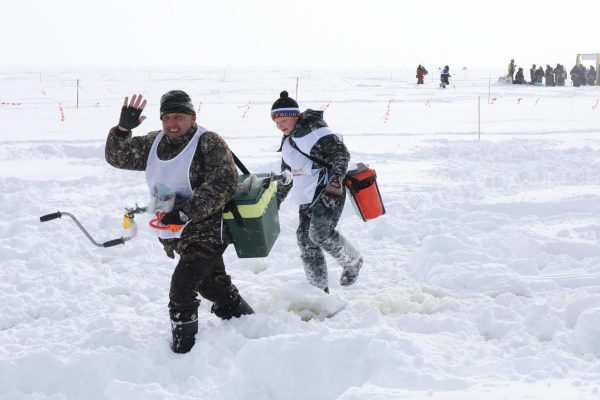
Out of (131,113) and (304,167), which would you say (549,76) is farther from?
(131,113)

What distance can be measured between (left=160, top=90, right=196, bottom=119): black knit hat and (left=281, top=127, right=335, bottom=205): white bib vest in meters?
1.21

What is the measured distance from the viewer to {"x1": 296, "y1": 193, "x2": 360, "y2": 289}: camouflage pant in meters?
4.97

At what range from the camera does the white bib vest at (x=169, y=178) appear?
388cm

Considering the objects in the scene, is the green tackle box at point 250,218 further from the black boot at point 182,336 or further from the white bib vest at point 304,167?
the white bib vest at point 304,167

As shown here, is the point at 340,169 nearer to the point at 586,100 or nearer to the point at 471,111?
the point at 471,111

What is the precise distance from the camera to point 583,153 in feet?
37.7

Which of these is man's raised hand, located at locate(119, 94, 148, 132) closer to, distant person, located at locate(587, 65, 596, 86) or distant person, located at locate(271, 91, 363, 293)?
distant person, located at locate(271, 91, 363, 293)

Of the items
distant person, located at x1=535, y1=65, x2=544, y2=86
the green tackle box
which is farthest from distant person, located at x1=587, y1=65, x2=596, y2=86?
the green tackle box

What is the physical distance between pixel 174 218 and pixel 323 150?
Result: 158cm

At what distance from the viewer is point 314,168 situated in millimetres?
4965

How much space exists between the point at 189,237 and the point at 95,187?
5.99 meters

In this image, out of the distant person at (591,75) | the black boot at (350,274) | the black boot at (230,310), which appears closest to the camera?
the black boot at (230,310)

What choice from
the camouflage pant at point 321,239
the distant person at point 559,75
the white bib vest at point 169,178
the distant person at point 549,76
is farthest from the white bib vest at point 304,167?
the distant person at point 559,75

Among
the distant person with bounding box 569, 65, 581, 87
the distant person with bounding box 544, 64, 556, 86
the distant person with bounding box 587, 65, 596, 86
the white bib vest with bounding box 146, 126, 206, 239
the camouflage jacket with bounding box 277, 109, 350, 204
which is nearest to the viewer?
the white bib vest with bounding box 146, 126, 206, 239
